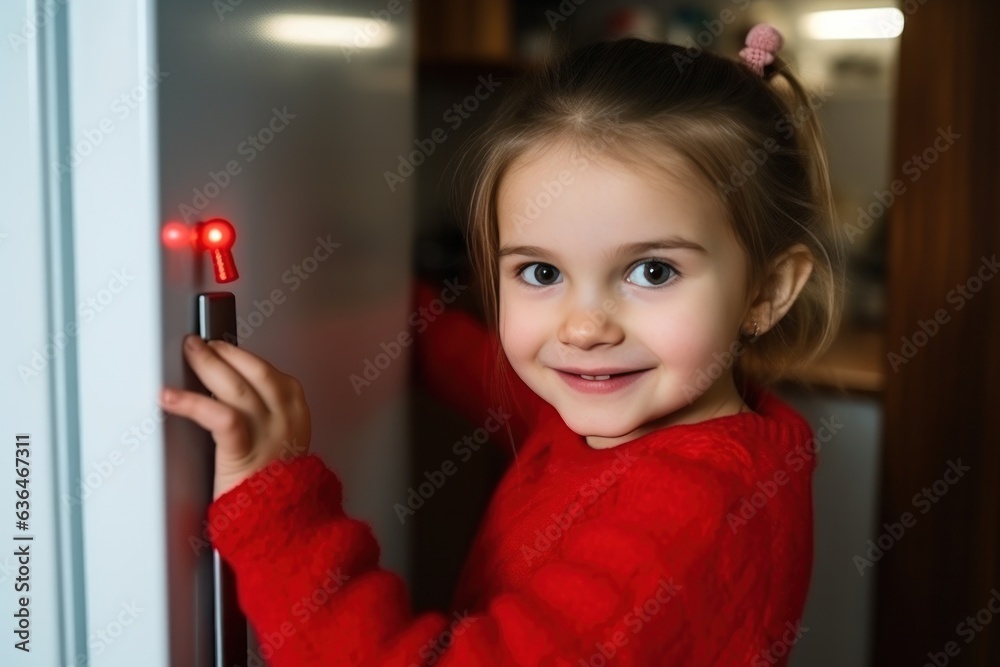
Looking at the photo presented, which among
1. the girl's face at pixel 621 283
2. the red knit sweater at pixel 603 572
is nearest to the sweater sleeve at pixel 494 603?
the red knit sweater at pixel 603 572

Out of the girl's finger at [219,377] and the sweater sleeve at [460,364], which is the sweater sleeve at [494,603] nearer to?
the girl's finger at [219,377]

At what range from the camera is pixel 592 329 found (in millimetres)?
794

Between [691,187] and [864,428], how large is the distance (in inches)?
41.3

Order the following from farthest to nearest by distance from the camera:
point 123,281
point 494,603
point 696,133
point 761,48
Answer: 1. point 761,48
2. point 696,133
3. point 494,603
4. point 123,281

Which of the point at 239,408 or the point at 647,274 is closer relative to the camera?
the point at 239,408

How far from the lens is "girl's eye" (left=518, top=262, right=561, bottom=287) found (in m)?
0.86

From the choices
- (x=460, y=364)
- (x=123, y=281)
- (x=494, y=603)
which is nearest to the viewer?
(x=123, y=281)

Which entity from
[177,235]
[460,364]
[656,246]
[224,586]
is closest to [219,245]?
[177,235]

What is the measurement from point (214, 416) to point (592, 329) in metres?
0.32

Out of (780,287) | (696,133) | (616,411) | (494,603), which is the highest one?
(696,133)

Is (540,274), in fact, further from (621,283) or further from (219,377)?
(219,377)

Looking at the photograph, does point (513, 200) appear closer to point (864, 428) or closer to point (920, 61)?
point (920, 61)

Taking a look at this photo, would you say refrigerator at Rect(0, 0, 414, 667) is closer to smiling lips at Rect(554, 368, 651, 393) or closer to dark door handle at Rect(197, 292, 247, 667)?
dark door handle at Rect(197, 292, 247, 667)

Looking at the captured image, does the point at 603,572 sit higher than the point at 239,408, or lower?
lower
